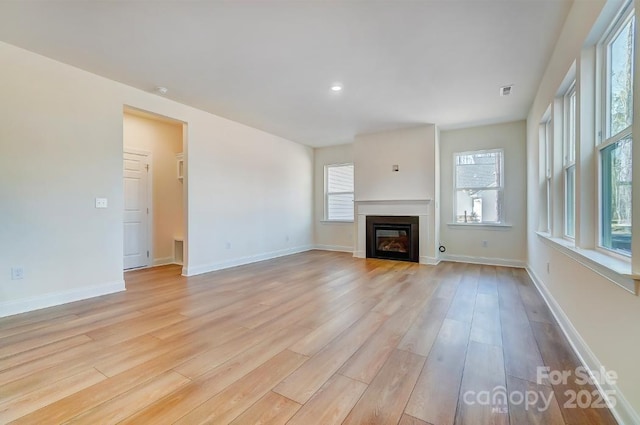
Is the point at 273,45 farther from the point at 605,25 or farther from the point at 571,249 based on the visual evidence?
the point at 571,249

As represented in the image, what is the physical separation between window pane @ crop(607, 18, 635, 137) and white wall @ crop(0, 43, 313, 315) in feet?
15.4

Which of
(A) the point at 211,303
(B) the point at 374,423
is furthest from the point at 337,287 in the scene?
(B) the point at 374,423

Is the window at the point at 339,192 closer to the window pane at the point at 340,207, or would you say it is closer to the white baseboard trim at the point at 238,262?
the window pane at the point at 340,207

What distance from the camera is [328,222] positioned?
23.8 ft

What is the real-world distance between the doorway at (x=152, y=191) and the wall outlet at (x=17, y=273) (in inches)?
83.9

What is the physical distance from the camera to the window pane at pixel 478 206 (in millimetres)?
5309

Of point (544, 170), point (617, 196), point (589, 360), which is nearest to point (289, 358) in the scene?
point (589, 360)

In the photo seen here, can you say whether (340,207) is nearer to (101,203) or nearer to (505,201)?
(505,201)

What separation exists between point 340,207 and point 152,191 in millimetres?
4089

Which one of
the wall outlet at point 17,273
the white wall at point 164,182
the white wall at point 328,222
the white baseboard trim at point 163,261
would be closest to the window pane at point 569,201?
the white wall at point 328,222

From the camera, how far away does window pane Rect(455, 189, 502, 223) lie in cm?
531

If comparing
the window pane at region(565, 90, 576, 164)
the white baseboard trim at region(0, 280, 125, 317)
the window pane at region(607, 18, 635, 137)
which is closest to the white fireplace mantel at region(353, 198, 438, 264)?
the window pane at region(565, 90, 576, 164)

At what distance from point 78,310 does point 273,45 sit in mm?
3309

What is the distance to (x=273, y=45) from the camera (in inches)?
108
